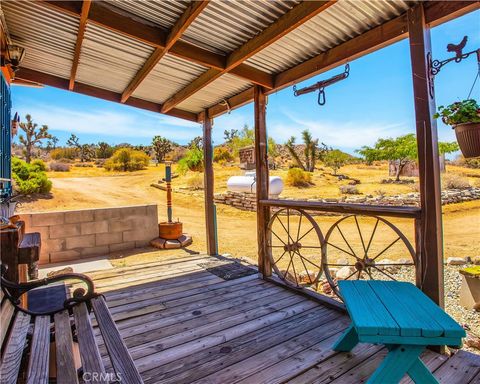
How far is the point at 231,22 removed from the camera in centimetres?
219

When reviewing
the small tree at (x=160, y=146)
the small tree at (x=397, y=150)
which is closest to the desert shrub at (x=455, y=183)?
the small tree at (x=397, y=150)

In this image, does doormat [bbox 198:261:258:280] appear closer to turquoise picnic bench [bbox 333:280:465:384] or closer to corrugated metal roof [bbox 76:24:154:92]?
turquoise picnic bench [bbox 333:280:465:384]

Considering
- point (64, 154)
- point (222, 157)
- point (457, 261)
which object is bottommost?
point (457, 261)

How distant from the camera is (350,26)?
214 centimetres

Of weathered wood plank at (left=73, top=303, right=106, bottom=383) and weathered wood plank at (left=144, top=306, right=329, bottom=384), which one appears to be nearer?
weathered wood plank at (left=73, top=303, right=106, bottom=383)

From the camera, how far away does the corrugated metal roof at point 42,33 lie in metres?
2.25

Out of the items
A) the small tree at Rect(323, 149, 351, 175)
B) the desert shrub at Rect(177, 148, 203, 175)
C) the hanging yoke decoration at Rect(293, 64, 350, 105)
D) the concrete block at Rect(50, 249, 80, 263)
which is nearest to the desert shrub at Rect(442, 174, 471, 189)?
the small tree at Rect(323, 149, 351, 175)

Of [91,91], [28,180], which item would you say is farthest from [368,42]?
[28,180]

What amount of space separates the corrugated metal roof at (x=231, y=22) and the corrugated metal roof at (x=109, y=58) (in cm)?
62

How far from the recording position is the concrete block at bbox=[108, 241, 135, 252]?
197 inches

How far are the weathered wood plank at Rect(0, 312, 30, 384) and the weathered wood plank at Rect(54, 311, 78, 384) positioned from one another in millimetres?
125

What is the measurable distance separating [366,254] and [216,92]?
269cm

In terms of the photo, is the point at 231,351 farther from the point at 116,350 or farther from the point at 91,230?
the point at 91,230

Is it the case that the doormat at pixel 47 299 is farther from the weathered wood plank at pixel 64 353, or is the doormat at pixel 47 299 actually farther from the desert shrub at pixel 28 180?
the desert shrub at pixel 28 180
